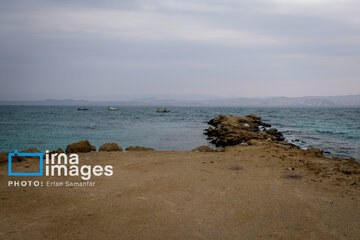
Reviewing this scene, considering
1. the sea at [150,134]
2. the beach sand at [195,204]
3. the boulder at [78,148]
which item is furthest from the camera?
the sea at [150,134]

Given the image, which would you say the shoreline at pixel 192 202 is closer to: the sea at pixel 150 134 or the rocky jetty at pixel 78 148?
the rocky jetty at pixel 78 148

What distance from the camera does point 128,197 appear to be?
5.02 meters

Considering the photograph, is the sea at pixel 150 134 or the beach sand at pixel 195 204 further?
the sea at pixel 150 134

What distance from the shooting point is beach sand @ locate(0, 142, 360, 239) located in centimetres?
372

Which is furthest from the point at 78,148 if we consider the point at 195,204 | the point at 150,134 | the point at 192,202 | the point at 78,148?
the point at 150,134

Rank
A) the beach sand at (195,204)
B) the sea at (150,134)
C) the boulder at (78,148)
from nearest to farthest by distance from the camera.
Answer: the beach sand at (195,204) → the boulder at (78,148) → the sea at (150,134)

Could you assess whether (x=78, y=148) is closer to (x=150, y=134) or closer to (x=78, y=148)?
(x=78, y=148)

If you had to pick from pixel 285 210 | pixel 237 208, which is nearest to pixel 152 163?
pixel 237 208

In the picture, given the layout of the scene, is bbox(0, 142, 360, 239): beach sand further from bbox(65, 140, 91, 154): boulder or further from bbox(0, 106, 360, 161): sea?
bbox(0, 106, 360, 161): sea

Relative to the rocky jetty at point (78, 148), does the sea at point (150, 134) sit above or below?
below

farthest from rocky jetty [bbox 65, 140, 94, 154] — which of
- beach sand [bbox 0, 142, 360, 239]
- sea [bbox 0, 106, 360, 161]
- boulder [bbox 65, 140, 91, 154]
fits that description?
sea [bbox 0, 106, 360, 161]

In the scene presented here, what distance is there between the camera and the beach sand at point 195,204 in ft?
12.2

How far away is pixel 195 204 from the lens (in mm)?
4684

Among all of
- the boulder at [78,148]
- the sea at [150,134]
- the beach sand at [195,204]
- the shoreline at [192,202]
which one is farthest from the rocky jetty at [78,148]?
the sea at [150,134]
